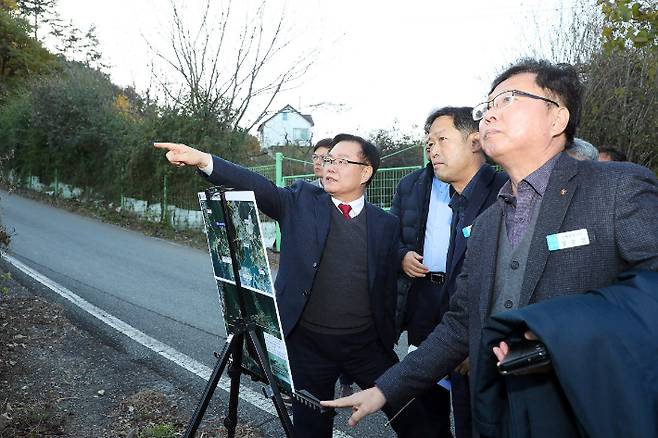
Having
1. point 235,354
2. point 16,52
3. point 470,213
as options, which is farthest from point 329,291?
point 16,52

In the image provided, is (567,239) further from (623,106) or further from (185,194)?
(185,194)

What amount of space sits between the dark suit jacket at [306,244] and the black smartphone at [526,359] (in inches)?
63.4

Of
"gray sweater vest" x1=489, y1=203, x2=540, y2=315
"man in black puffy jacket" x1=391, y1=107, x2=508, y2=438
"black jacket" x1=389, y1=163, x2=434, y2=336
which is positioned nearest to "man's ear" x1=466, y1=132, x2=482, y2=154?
"man in black puffy jacket" x1=391, y1=107, x2=508, y2=438

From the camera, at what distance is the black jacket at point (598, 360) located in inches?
53.0

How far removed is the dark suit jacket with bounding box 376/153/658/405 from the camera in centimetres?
166

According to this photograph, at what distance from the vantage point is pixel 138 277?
29.6ft

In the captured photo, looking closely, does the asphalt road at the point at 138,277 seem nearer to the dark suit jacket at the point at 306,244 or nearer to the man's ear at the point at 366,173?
the dark suit jacket at the point at 306,244

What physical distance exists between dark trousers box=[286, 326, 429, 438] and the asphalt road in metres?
0.84

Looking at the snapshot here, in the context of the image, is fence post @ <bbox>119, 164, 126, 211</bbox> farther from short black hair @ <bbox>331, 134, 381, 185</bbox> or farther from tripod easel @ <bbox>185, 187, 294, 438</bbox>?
tripod easel @ <bbox>185, 187, 294, 438</bbox>

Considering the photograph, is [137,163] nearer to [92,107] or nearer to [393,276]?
[92,107]

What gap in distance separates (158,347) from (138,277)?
12.7 feet

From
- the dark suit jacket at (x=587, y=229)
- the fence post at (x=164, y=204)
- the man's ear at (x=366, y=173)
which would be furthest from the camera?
the fence post at (x=164, y=204)

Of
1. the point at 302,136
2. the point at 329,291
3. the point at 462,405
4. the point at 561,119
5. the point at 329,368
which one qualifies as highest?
the point at 302,136

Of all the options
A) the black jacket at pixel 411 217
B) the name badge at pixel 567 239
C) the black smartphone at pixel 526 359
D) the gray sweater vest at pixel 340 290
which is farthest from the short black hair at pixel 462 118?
the black smartphone at pixel 526 359
